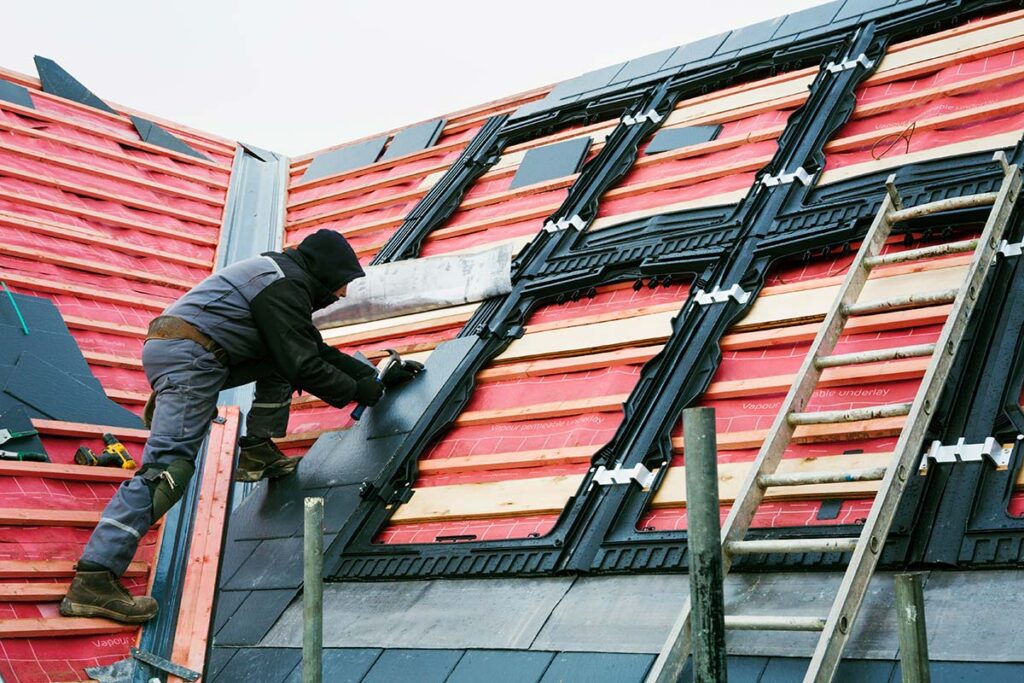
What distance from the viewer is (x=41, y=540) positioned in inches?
199

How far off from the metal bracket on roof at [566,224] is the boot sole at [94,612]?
3.21 metres

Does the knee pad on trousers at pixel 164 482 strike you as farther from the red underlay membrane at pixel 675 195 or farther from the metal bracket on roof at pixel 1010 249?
the metal bracket on roof at pixel 1010 249

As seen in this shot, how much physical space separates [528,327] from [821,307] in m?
1.70

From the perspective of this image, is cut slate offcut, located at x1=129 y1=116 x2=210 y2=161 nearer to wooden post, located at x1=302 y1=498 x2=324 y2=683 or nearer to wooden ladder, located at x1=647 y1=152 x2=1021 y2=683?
wooden ladder, located at x1=647 y1=152 x2=1021 y2=683

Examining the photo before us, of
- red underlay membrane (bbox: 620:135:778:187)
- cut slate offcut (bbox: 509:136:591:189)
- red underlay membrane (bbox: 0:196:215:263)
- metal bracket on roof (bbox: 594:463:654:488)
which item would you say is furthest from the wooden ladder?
red underlay membrane (bbox: 0:196:215:263)

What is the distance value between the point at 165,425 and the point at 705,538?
2.98 metres

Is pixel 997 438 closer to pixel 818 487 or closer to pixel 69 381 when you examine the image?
pixel 818 487

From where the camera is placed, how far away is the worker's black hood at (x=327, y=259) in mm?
5449

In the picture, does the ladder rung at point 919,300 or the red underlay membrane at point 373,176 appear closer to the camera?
the ladder rung at point 919,300

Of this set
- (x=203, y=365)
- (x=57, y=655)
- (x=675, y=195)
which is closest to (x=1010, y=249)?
(x=675, y=195)

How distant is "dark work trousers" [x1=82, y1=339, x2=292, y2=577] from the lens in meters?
4.80

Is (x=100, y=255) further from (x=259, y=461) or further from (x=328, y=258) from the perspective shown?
(x=328, y=258)

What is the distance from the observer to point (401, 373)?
20.5 ft

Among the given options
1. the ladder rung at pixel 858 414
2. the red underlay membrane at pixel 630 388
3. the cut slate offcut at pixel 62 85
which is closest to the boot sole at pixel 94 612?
the red underlay membrane at pixel 630 388
